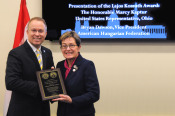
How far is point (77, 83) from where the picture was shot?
170 centimetres

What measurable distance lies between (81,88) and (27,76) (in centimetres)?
44

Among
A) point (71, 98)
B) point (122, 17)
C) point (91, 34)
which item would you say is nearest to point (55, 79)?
point (71, 98)

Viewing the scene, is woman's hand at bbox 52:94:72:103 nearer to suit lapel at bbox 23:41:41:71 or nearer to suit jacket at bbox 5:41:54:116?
suit jacket at bbox 5:41:54:116

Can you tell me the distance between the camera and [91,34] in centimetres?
323

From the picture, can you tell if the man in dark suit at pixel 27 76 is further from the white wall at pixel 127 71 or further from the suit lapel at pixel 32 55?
the white wall at pixel 127 71

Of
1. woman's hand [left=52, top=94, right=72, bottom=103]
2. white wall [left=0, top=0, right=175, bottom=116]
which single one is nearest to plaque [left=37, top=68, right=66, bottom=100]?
woman's hand [left=52, top=94, right=72, bottom=103]

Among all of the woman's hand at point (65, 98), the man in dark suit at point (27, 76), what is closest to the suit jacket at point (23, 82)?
the man in dark suit at point (27, 76)

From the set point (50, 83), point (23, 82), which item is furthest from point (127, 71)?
point (23, 82)

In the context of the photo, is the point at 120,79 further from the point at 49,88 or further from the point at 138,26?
the point at 49,88

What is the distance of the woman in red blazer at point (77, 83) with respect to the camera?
168 centimetres

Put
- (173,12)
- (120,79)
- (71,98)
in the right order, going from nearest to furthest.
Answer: (71,98), (173,12), (120,79)

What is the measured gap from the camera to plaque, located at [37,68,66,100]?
5.48 feet

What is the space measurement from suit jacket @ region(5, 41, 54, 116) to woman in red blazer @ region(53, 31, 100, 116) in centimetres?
21

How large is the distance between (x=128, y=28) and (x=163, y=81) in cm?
97
